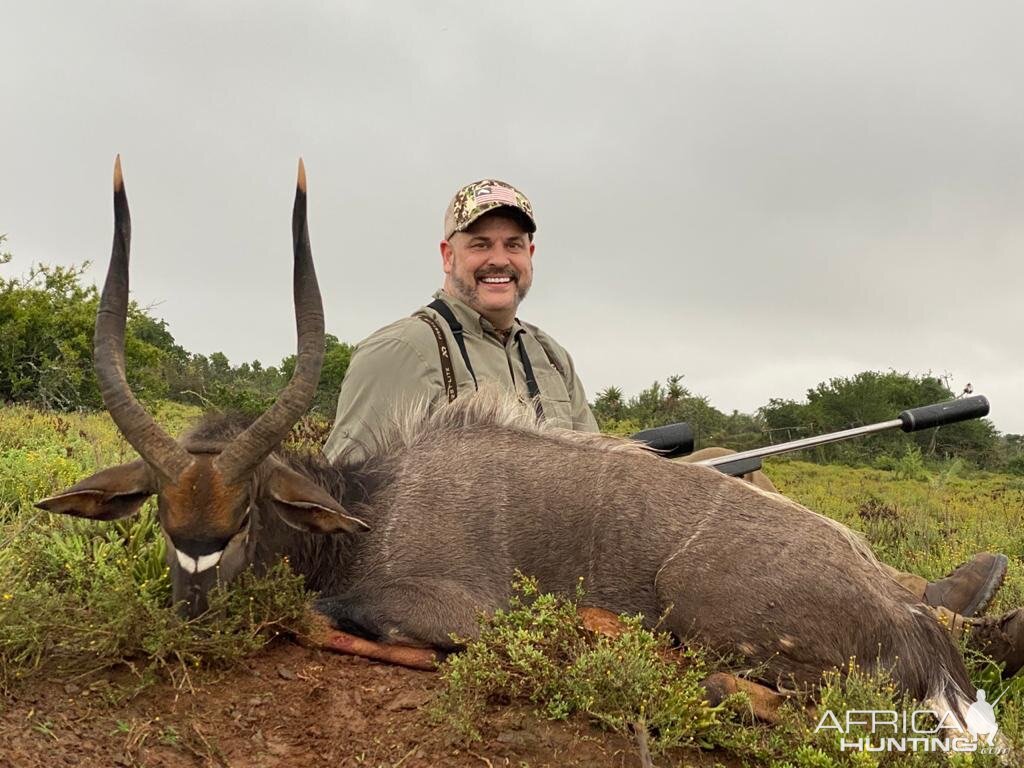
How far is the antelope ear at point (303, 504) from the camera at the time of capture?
3.89m

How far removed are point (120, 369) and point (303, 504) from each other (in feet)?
3.04

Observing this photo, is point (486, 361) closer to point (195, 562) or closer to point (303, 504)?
point (303, 504)

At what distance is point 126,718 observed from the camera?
3.28m

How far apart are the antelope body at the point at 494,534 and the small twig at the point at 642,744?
81cm

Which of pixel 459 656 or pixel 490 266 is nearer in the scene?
pixel 459 656

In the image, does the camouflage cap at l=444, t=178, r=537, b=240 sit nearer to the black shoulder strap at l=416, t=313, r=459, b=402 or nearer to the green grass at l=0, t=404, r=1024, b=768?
the black shoulder strap at l=416, t=313, r=459, b=402

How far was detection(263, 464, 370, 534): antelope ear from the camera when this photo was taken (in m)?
3.89

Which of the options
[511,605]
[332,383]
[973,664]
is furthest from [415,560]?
[332,383]

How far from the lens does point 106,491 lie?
3.83m

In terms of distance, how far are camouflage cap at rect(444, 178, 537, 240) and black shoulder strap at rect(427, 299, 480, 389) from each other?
0.60 metres

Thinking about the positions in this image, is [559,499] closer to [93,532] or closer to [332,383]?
[93,532]

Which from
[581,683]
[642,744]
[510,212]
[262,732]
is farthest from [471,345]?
[642,744]

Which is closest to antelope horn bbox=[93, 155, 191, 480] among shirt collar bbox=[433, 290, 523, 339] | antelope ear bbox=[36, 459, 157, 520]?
antelope ear bbox=[36, 459, 157, 520]

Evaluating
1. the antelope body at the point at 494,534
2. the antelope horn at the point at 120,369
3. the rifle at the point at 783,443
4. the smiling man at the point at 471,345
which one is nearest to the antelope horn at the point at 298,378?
the antelope body at the point at 494,534
